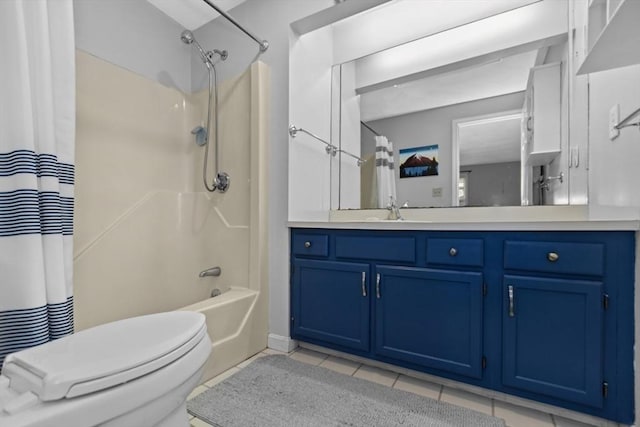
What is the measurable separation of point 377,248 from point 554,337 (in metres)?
0.81

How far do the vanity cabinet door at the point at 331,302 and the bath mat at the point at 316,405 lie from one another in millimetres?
217

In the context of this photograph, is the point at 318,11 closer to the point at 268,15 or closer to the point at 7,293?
the point at 268,15

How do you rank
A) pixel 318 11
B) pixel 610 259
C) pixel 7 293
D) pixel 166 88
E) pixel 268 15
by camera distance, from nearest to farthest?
pixel 7 293 → pixel 610 259 → pixel 318 11 → pixel 268 15 → pixel 166 88

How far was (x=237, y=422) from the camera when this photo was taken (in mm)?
1209

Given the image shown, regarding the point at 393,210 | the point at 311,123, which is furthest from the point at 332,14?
the point at 393,210

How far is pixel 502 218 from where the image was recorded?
68.6 inches

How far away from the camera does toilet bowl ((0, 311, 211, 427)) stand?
0.64m

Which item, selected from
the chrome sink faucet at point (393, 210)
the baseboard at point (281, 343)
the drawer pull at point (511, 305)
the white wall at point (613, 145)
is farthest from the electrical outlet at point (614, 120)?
the baseboard at point (281, 343)

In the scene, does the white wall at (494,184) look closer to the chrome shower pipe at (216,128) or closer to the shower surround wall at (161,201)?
the shower surround wall at (161,201)

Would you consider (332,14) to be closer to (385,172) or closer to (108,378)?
(385,172)

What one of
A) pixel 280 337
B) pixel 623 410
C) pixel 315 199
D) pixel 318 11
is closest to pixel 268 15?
pixel 318 11

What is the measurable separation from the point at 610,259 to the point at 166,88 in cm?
268

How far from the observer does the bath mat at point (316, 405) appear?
1220 millimetres

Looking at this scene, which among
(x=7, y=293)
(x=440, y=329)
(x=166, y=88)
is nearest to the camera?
(x=7, y=293)
